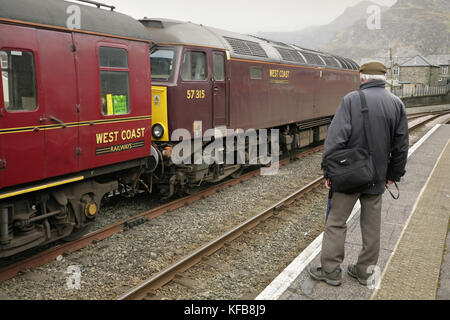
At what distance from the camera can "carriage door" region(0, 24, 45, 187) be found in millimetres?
4409

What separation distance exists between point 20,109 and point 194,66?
390 centimetres

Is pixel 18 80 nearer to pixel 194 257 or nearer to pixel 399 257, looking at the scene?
pixel 194 257

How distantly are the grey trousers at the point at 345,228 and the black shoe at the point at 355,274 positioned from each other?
0.08m

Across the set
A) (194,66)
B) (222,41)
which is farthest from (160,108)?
(222,41)

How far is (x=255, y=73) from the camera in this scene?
9.82 metres

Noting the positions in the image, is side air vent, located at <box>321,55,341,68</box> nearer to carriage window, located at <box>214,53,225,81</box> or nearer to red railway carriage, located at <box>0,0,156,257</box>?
carriage window, located at <box>214,53,225,81</box>

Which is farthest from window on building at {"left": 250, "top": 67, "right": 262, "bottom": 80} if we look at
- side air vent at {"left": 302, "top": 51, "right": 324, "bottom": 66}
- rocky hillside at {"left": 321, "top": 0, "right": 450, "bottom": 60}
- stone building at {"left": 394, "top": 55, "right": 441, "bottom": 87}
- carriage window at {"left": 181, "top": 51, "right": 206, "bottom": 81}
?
rocky hillside at {"left": 321, "top": 0, "right": 450, "bottom": 60}

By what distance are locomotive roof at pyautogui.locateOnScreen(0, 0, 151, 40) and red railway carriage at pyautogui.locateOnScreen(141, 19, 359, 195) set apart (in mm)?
1072

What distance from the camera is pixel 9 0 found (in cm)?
441

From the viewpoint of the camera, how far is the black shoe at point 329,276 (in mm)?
4207

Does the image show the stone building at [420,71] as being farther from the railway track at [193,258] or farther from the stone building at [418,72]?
the railway track at [193,258]

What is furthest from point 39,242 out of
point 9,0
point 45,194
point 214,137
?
point 214,137

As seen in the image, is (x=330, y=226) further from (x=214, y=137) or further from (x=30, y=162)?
(x=214, y=137)

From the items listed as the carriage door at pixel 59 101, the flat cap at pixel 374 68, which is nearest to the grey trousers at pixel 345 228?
the flat cap at pixel 374 68
